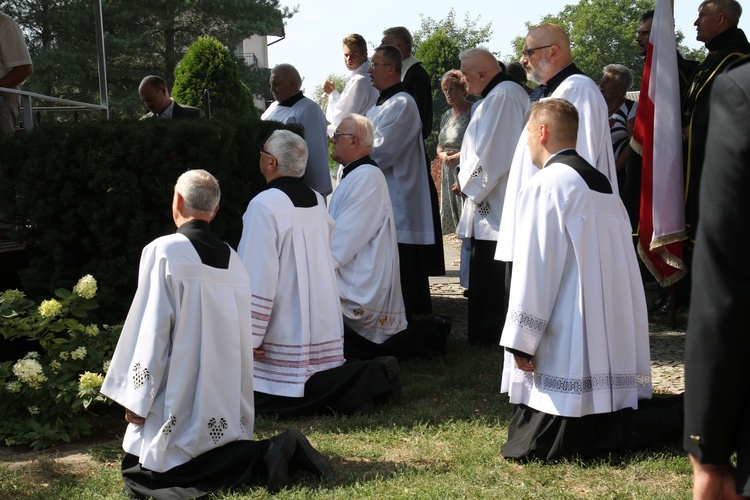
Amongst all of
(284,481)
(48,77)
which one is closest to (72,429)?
(284,481)

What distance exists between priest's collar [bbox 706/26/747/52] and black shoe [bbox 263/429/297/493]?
15.9 feet

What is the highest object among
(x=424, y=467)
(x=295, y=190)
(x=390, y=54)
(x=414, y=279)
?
(x=390, y=54)

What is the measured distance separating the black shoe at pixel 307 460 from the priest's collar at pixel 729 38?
4765 millimetres

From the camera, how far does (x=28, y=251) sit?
686 cm

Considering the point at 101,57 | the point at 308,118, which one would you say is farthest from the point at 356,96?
the point at 101,57

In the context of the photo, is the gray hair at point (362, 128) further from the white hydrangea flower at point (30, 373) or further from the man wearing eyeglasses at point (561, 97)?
the white hydrangea flower at point (30, 373)

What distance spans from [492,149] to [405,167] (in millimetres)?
1111

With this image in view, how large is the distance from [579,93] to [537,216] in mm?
1885

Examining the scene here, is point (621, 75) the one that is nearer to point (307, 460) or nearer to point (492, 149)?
point (492, 149)

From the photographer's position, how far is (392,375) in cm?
612

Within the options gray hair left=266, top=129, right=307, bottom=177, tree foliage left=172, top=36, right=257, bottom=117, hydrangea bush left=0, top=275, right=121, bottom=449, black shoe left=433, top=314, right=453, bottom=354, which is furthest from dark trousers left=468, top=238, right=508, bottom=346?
tree foliage left=172, top=36, right=257, bottom=117

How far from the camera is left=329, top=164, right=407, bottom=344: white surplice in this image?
7129mm

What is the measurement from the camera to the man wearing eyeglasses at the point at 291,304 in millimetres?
5891

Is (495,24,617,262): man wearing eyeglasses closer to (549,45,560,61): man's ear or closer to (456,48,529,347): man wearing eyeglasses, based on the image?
(549,45,560,61): man's ear
